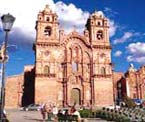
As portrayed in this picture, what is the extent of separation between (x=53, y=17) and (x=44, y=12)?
1873 millimetres

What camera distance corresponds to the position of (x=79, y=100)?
56.2m

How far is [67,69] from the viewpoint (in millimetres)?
→ 55688

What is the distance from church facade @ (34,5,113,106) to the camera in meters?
53.8

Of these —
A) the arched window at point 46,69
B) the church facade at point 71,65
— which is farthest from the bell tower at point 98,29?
the arched window at point 46,69

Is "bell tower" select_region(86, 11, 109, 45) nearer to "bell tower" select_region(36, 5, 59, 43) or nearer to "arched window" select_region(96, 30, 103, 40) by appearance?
"arched window" select_region(96, 30, 103, 40)

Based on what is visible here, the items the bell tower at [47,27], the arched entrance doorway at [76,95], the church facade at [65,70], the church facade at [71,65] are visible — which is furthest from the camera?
the arched entrance doorway at [76,95]

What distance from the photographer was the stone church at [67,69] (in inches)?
2127

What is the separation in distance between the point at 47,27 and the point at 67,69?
8488 millimetres

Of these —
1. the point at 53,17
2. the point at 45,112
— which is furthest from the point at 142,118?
the point at 53,17

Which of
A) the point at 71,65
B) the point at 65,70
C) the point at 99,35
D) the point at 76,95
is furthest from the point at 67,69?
the point at 99,35

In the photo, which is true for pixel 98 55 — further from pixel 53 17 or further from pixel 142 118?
pixel 142 118

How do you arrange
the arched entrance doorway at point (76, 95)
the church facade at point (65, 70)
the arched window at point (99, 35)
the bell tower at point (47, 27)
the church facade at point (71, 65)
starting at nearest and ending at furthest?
1. the church facade at point (71, 65)
2. the church facade at point (65, 70)
3. the bell tower at point (47, 27)
4. the arched entrance doorway at point (76, 95)
5. the arched window at point (99, 35)

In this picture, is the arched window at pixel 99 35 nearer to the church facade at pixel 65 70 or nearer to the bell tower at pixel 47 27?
the church facade at pixel 65 70

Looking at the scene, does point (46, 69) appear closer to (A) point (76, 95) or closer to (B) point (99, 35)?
(A) point (76, 95)
